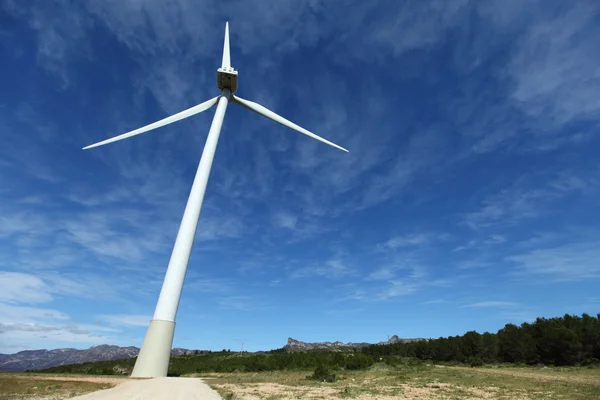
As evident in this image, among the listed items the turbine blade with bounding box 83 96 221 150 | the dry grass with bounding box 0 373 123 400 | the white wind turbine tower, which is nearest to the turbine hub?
the white wind turbine tower

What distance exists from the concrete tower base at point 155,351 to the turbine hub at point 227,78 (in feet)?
116

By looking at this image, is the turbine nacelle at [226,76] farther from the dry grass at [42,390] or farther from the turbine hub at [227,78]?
the dry grass at [42,390]

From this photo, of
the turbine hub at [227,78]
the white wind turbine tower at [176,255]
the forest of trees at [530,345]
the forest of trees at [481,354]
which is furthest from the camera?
the forest of trees at [530,345]

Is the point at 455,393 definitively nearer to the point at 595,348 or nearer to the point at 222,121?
the point at 222,121

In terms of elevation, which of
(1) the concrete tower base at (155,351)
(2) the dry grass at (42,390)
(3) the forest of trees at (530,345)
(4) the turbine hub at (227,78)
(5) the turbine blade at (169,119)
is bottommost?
(2) the dry grass at (42,390)

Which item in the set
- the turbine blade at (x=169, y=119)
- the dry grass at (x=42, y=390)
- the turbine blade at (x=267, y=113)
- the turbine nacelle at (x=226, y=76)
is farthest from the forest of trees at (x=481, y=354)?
the turbine nacelle at (x=226, y=76)

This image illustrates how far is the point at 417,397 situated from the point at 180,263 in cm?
2503

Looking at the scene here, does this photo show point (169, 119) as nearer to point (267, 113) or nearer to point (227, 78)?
point (227, 78)

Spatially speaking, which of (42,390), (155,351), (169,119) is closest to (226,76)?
(169,119)

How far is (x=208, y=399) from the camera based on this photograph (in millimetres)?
22328

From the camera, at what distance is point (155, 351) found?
3422cm

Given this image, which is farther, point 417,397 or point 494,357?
point 494,357

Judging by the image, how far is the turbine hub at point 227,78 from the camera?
54.3 m

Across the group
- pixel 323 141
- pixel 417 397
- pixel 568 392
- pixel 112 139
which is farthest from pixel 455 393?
pixel 112 139
